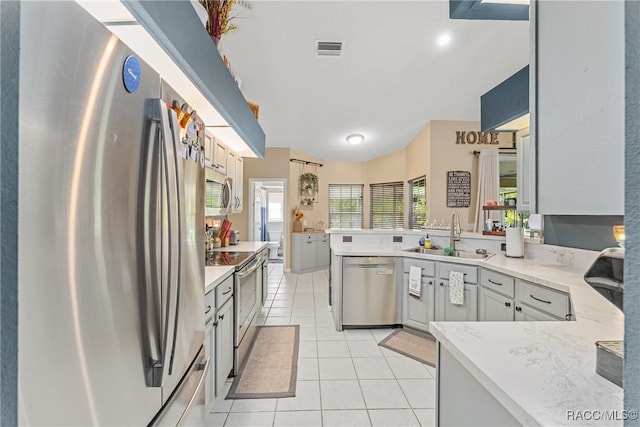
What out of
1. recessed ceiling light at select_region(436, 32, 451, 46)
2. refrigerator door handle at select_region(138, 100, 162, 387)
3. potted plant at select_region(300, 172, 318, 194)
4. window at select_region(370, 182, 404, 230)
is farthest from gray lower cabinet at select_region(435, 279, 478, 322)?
potted plant at select_region(300, 172, 318, 194)

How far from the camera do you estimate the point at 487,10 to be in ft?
4.09

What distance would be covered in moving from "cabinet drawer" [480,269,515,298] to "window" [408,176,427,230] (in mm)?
2529

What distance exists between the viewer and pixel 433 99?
4.05 m

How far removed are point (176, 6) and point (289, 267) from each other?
5.35 meters

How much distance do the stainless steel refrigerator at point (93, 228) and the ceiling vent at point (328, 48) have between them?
2.37 meters

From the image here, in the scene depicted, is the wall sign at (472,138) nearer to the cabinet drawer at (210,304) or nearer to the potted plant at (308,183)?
the potted plant at (308,183)

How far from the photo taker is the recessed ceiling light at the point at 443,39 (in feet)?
9.12

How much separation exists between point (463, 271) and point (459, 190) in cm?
240

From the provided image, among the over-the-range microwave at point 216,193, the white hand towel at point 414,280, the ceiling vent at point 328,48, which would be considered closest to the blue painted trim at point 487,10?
the ceiling vent at point 328,48

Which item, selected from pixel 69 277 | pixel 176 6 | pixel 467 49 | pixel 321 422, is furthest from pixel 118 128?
pixel 467 49

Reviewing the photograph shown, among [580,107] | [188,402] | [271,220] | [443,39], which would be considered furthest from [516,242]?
[271,220]

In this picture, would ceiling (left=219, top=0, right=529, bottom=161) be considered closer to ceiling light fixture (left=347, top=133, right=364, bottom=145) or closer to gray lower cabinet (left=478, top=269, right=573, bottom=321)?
ceiling light fixture (left=347, top=133, right=364, bottom=145)

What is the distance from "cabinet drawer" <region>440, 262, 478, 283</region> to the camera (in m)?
2.55

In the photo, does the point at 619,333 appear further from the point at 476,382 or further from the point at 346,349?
the point at 346,349
